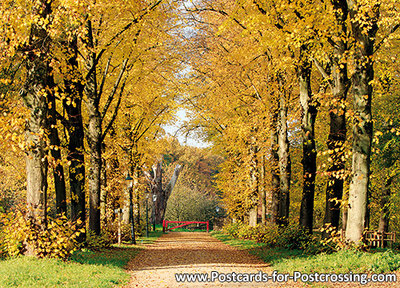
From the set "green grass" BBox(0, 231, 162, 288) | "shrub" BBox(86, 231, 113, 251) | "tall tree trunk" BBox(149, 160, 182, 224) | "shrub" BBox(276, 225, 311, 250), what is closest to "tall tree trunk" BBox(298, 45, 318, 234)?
"shrub" BBox(276, 225, 311, 250)

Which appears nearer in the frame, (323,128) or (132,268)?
(132,268)

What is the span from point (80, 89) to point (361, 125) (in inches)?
370

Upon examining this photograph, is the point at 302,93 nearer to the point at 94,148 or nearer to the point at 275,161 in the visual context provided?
the point at 275,161

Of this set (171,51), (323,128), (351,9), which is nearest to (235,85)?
(171,51)

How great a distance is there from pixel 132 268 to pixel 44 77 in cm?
604

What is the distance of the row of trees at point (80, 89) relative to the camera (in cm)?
855

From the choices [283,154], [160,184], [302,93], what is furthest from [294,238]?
[160,184]

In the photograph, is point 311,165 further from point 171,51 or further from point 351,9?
point 171,51

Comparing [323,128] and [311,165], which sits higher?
[323,128]

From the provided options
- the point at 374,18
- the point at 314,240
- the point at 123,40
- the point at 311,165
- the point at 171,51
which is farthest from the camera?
the point at 171,51

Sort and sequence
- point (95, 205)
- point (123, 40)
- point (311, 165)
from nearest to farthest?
point (311, 165) < point (123, 40) < point (95, 205)

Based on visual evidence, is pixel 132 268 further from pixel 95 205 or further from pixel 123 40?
pixel 123 40

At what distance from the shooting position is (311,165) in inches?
524

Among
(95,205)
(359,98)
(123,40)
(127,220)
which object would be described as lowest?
(127,220)
